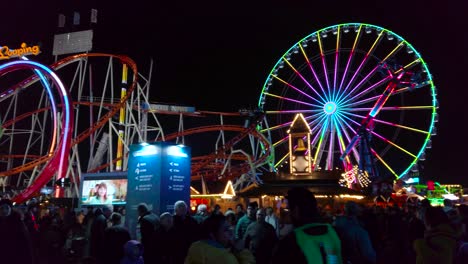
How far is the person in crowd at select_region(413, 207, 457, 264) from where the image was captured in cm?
380

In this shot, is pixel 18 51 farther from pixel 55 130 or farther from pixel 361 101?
pixel 361 101

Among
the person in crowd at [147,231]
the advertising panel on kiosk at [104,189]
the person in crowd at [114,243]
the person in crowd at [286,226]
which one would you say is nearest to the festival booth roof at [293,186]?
the advertising panel on kiosk at [104,189]

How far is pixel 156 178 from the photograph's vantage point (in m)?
10.7

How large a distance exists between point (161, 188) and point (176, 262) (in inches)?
204

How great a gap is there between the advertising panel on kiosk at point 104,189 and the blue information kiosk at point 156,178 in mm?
3879

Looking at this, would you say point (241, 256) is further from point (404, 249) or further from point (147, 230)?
point (404, 249)

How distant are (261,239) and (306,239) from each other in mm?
3802

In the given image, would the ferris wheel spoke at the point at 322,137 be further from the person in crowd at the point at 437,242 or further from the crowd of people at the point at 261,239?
the person in crowd at the point at 437,242

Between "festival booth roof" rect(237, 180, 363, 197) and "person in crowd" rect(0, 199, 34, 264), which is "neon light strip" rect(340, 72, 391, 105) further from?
"person in crowd" rect(0, 199, 34, 264)

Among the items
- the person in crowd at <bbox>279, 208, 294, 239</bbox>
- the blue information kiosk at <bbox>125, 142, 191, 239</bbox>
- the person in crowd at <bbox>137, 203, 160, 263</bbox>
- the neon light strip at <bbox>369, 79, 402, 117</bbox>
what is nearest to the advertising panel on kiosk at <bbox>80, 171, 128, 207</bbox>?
the blue information kiosk at <bbox>125, 142, 191, 239</bbox>

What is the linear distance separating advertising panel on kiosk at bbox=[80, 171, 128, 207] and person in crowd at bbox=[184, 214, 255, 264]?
12.0 metres

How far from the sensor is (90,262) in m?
3.89

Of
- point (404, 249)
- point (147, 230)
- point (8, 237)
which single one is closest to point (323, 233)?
point (8, 237)

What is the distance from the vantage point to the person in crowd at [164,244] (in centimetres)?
552
